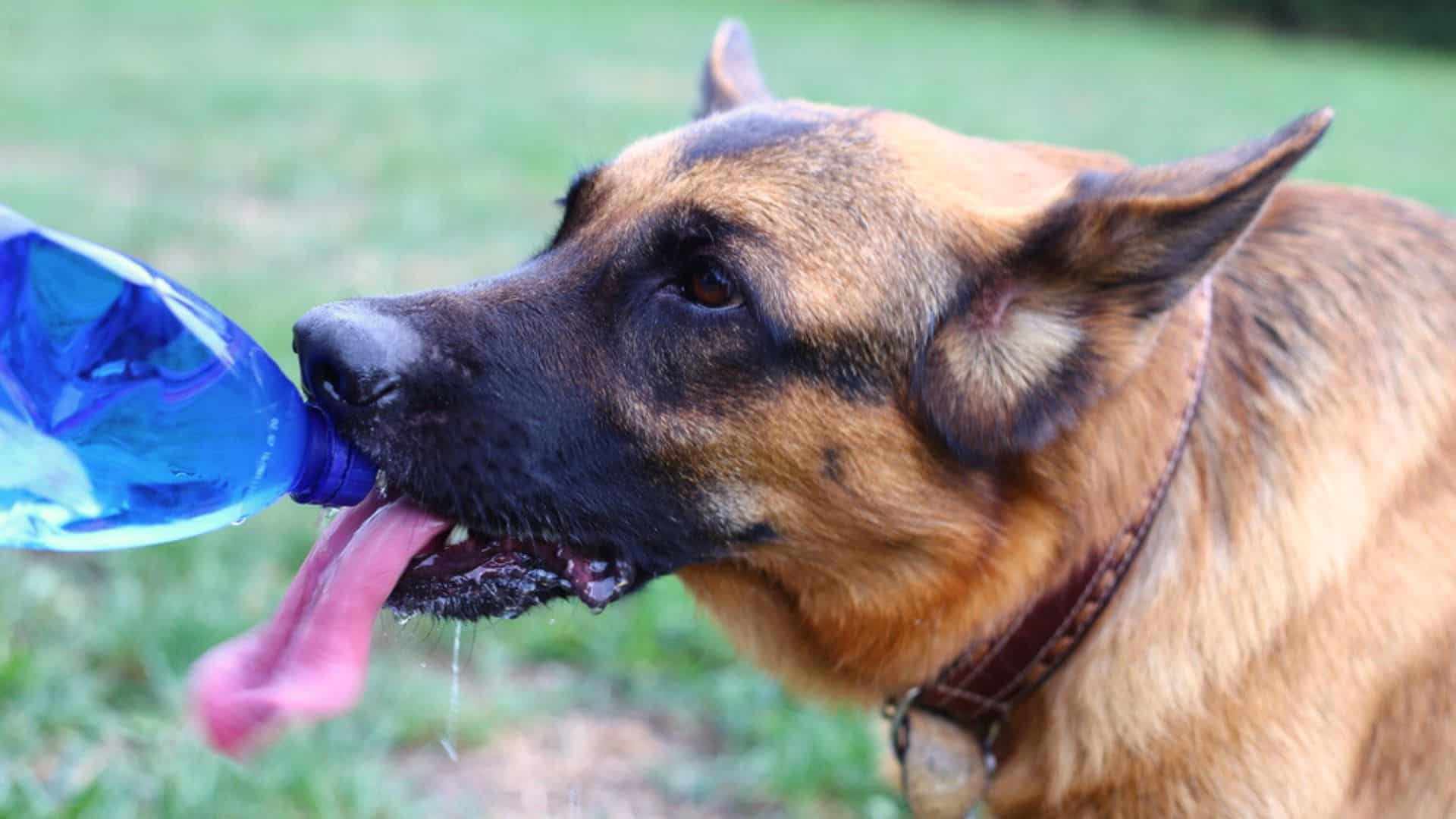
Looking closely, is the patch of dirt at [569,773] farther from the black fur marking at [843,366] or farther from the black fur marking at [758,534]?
the black fur marking at [843,366]

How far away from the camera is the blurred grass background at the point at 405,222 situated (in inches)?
141

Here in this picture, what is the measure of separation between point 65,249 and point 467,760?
2.01 meters

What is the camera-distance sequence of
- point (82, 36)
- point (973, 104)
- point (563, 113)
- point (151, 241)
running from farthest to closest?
point (973, 104)
point (82, 36)
point (563, 113)
point (151, 241)

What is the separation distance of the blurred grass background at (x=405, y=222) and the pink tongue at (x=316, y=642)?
353 millimetres

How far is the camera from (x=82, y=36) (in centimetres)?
1577

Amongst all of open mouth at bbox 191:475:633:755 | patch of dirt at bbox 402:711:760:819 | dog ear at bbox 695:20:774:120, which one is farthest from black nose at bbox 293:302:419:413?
patch of dirt at bbox 402:711:760:819

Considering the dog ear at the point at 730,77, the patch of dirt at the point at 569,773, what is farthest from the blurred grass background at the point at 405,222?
the dog ear at the point at 730,77

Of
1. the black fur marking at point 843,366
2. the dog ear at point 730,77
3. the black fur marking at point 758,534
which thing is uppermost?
the dog ear at point 730,77

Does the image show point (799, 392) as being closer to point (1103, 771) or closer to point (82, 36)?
point (1103, 771)

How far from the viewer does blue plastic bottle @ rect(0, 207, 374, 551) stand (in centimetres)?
232

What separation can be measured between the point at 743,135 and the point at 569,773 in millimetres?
1940

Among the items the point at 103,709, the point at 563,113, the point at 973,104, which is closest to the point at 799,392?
the point at 103,709

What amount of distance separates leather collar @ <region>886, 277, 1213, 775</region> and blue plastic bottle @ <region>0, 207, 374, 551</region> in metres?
1.34

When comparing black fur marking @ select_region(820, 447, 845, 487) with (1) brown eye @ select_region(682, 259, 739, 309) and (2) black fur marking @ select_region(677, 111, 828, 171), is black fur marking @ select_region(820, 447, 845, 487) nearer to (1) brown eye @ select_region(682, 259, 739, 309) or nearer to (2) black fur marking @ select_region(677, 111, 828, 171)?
(1) brown eye @ select_region(682, 259, 739, 309)
